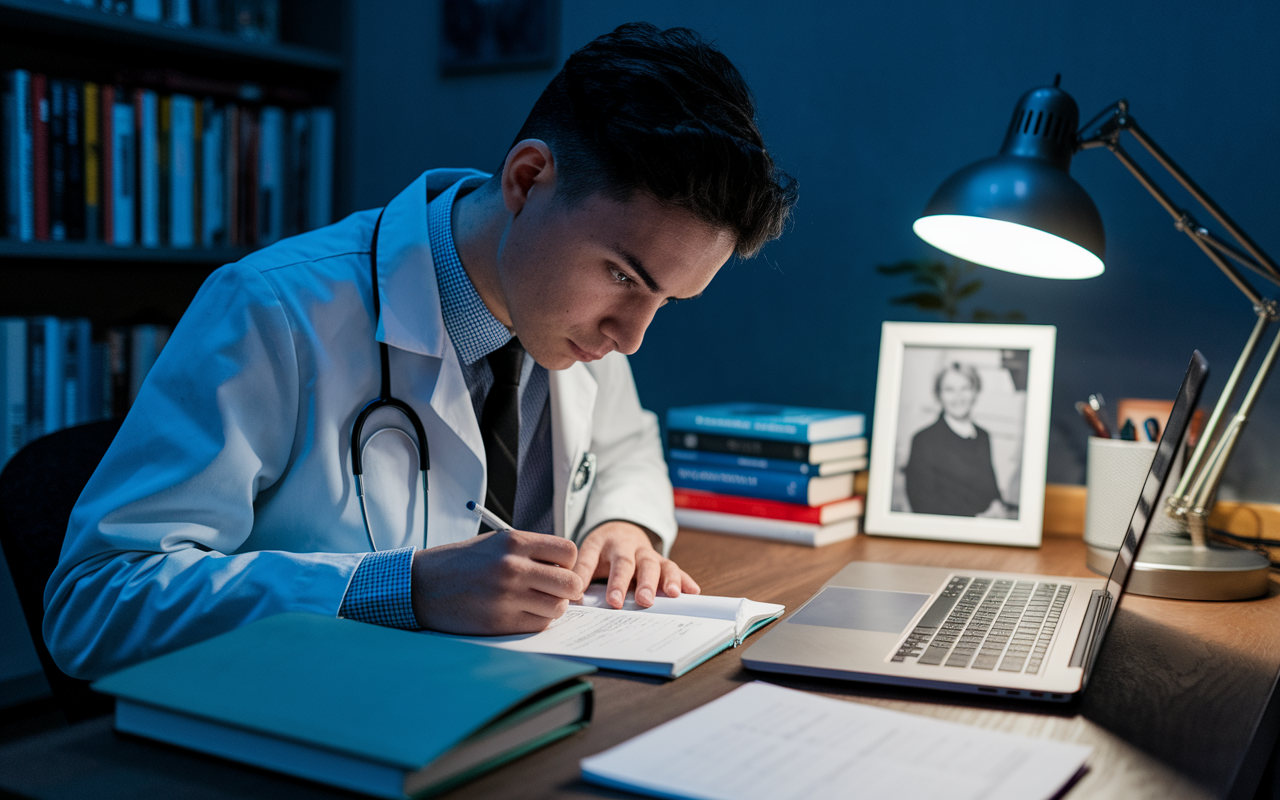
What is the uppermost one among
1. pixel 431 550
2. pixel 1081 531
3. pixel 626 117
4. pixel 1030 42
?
pixel 1030 42

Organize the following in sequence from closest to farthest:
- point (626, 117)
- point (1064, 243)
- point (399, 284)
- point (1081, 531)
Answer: point (626, 117), point (399, 284), point (1064, 243), point (1081, 531)

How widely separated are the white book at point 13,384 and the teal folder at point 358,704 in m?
1.37

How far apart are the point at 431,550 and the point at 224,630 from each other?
0.20 meters

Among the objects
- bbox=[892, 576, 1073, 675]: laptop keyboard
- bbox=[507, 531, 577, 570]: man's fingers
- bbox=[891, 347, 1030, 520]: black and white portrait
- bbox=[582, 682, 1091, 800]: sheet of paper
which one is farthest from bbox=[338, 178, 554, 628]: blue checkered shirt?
bbox=[891, 347, 1030, 520]: black and white portrait

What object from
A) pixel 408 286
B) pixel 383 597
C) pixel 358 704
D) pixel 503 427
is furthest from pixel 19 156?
pixel 358 704

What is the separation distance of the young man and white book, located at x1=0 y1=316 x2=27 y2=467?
926mm

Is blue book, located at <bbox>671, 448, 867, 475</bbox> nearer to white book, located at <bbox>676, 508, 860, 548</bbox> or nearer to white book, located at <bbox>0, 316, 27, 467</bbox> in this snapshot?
white book, located at <bbox>676, 508, 860, 548</bbox>

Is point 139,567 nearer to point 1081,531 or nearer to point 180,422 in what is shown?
point 180,422

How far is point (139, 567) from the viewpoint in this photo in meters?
0.92

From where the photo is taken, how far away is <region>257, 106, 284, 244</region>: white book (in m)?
2.12

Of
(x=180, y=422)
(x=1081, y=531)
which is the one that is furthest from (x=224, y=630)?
(x=1081, y=531)

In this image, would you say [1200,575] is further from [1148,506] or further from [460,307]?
[460,307]

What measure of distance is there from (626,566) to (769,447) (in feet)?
1.62

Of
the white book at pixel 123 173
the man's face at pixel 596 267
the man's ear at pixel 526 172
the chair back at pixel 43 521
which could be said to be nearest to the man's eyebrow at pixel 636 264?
the man's face at pixel 596 267
